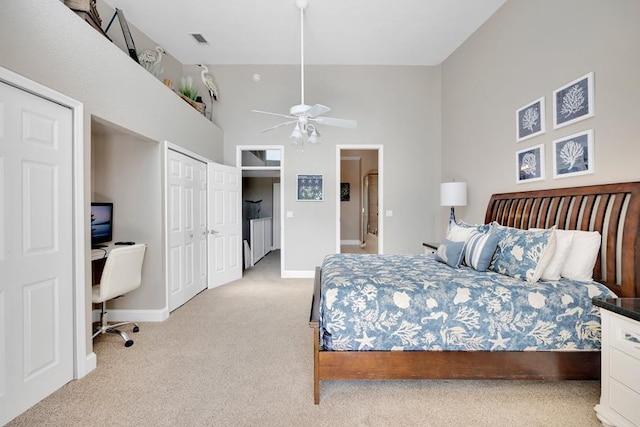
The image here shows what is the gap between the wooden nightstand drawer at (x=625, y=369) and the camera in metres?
1.44

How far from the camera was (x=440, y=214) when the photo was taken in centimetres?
493

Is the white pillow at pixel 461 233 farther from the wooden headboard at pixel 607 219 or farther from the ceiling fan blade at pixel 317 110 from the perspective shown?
the ceiling fan blade at pixel 317 110

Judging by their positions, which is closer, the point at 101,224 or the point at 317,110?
the point at 317,110

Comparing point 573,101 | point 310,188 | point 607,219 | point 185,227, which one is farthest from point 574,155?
point 185,227

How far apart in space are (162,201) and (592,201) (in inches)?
153

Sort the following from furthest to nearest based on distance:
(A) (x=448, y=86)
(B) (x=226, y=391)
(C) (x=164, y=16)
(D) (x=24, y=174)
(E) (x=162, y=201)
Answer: (A) (x=448, y=86)
(C) (x=164, y=16)
(E) (x=162, y=201)
(B) (x=226, y=391)
(D) (x=24, y=174)

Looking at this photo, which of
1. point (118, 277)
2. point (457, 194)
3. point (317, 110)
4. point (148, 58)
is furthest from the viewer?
point (457, 194)

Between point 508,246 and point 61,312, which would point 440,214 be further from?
point 61,312

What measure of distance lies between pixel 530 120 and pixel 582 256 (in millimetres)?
1507

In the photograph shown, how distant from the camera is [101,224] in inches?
117

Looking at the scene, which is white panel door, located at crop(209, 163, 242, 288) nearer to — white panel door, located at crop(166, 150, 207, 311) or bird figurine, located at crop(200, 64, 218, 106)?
white panel door, located at crop(166, 150, 207, 311)

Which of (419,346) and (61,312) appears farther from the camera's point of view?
(61,312)

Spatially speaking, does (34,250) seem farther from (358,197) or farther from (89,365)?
(358,197)

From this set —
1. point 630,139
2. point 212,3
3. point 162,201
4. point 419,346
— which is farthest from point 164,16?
point 630,139
